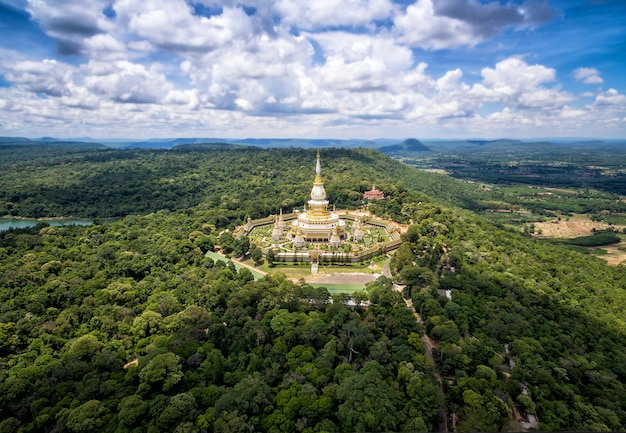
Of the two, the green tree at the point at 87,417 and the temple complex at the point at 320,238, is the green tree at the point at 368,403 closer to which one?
the green tree at the point at 87,417

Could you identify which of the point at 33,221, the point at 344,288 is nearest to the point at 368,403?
the point at 344,288

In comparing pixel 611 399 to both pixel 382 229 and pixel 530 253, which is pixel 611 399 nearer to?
pixel 530 253

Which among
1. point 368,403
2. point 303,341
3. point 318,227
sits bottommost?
point 303,341

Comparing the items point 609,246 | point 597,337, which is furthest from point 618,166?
point 597,337

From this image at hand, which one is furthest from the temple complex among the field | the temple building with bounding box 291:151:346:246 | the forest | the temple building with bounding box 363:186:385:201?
the field

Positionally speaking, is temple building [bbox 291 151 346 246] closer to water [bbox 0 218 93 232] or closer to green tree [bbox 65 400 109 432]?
green tree [bbox 65 400 109 432]

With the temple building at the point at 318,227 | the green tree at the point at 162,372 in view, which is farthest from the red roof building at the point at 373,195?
the green tree at the point at 162,372

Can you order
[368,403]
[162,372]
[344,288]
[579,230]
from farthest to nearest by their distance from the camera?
[579,230] < [344,288] < [162,372] < [368,403]

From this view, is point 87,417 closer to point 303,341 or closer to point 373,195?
point 303,341

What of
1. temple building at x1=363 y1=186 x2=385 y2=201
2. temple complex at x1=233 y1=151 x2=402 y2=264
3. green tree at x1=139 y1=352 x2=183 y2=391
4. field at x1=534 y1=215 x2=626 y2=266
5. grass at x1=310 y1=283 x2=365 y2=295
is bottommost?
field at x1=534 y1=215 x2=626 y2=266

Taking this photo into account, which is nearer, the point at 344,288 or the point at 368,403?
the point at 368,403
